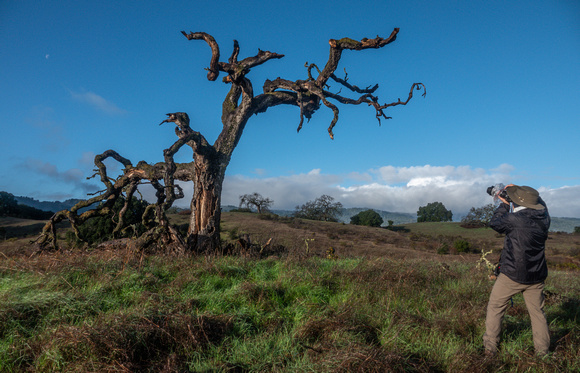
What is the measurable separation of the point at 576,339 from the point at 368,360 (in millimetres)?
3781

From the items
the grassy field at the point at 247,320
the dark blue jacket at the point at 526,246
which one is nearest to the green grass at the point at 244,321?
the grassy field at the point at 247,320

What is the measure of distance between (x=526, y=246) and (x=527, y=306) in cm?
84

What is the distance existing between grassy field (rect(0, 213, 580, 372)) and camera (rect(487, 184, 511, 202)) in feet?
6.64

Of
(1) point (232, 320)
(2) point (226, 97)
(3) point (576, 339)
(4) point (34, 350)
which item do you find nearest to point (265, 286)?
(1) point (232, 320)

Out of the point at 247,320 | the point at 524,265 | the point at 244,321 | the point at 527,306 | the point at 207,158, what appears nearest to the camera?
the point at 524,265

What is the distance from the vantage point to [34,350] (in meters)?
3.69

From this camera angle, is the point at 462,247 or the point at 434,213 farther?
the point at 434,213

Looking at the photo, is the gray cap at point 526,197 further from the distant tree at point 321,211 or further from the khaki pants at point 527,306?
the distant tree at point 321,211

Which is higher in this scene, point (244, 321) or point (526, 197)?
point (526, 197)

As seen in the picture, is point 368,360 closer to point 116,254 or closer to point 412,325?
point 412,325

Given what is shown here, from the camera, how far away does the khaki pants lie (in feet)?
14.2

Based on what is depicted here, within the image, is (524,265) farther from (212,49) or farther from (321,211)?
(321,211)

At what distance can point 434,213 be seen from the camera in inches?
2312

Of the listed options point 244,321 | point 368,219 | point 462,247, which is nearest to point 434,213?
point 368,219
